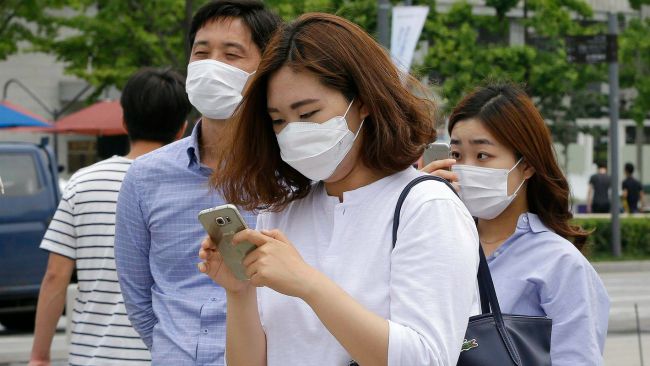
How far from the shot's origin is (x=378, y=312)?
7.20 feet

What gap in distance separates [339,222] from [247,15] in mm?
1291

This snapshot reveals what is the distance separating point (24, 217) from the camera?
38.2 feet

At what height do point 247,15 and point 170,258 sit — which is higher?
point 247,15

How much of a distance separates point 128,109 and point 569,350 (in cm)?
191

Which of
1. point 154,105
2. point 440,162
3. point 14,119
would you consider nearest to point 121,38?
point 14,119

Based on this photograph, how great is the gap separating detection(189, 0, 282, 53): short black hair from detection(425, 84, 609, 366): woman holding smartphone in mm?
644

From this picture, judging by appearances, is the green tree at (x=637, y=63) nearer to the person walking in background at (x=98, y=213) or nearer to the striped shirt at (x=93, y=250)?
the person walking in background at (x=98, y=213)

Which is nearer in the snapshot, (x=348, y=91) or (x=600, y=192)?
(x=348, y=91)

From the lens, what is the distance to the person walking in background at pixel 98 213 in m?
4.25

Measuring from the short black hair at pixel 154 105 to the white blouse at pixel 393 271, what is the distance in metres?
1.95

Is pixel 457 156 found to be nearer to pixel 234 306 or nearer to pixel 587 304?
pixel 587 304

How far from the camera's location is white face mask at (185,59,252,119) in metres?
3.43

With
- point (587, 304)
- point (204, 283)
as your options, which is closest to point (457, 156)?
point (587, 304)

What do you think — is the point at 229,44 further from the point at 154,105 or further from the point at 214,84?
the point at 154,105
